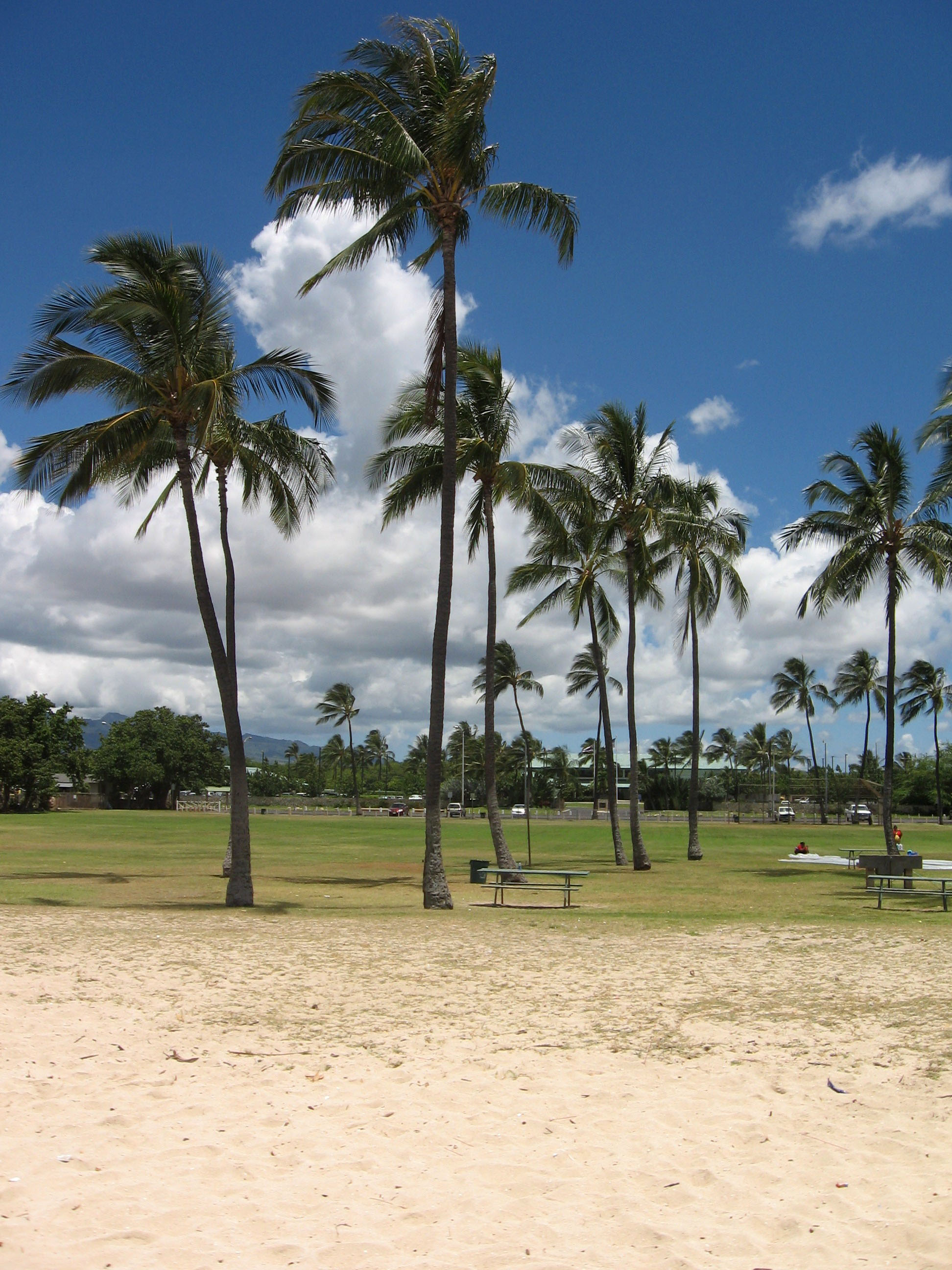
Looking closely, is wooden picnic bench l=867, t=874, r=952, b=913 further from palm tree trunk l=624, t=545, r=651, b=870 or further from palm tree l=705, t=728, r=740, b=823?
palm tree l=705, t=728, r=740, b=823

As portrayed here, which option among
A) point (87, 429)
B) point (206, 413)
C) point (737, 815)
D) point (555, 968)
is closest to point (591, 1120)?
point (555, 968)

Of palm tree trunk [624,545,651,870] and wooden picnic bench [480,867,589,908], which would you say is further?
palm tree trunk [624,545,651,870]

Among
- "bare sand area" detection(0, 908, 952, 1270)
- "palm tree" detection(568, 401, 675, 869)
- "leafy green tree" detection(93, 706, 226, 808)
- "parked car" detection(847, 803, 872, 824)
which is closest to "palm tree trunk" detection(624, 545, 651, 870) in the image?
"palm tree" detection(568, 401, 675, 869)

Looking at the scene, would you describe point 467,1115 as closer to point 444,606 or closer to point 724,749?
point 444,606

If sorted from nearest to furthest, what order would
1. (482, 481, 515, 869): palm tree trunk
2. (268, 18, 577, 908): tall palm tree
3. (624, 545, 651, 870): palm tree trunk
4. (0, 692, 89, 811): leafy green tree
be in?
(268, 18, 577, 908): tall palm tree
(482, 481, 515, 869): palm tree trunk
(624, 545, 651, 870): palm tree trunk
(0, 692, 89, 811): leafy green tree

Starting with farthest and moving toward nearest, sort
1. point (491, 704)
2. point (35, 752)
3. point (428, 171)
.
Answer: point (35, 752)
point (491, 704)
point (428, 171)

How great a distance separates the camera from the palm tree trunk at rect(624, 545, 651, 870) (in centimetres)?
2884

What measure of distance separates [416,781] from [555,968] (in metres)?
136

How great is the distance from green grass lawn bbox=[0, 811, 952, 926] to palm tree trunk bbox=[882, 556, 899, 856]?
171cm

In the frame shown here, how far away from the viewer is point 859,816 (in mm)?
76812

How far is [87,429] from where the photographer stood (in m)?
17.4

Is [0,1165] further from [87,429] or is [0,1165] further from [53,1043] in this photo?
[87,429]

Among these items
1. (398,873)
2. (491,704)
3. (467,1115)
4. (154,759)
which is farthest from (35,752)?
(467,1115)

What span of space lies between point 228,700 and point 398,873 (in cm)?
1094
